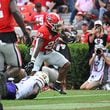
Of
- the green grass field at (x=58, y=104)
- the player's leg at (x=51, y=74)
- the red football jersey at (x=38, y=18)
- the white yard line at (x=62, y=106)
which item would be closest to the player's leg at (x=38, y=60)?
the player's leg at (x=51, y=74)

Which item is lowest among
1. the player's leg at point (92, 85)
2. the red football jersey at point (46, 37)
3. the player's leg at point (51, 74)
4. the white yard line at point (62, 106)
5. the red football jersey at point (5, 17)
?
the player's leg at point (92, 85)

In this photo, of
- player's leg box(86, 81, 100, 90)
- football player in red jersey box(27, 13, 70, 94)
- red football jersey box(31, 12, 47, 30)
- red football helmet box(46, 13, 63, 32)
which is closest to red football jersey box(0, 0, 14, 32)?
football player in red jersey box(27, 13, 70, 94)

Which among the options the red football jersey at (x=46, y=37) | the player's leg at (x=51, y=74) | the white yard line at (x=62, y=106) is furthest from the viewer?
the player's leg at (x=51, y=74)

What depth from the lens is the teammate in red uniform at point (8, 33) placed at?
1107cm

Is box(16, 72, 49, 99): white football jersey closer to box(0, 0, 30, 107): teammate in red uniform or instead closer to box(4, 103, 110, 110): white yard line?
box(0, 0, 30, 107): teammate in red uniform

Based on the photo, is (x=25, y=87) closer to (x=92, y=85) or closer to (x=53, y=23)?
(x=53, y=23)

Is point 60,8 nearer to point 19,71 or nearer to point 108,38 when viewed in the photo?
point 108,38

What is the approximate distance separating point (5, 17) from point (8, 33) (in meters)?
0.28

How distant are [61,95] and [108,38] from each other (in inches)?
184

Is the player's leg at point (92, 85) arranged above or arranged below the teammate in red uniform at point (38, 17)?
below

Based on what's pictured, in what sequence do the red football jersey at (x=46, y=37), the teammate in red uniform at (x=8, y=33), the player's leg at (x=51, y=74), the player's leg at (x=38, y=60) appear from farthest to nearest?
the player's leg at (x=38, y=60) < the player's leg at (x=51, y=74) < the red football jersey at (x=46, y=37) < the teammate in red uniform at (x=8, y=33)

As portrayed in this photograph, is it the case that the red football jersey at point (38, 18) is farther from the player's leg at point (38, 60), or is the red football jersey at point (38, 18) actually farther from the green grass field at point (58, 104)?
the green grass field at point (58, 104)

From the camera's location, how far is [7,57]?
1123 cm

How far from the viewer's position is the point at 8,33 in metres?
11.3
